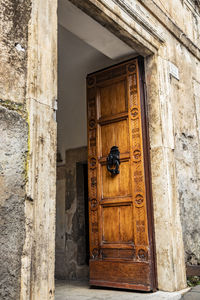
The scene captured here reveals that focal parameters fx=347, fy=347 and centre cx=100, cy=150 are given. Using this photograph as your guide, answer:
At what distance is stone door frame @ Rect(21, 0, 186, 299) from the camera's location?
2334mm

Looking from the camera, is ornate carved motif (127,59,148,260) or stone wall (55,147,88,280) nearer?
ornate carved motif (127,59,148,260)

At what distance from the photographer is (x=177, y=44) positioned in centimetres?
504

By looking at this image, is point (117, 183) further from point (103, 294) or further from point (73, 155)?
point (73, 155)

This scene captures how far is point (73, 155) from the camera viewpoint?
5.97m

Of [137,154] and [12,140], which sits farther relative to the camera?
[137,154]

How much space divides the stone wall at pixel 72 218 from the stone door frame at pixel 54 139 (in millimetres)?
1868

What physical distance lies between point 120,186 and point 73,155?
→ 1804 millimetres

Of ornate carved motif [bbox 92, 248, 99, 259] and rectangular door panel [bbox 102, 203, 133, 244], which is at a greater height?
rectangular door panel [bbox 102, 203, 133, 244]

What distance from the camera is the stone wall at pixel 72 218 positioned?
5.62 meters

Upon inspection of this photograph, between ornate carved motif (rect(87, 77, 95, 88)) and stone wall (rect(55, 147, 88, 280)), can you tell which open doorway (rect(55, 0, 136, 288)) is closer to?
stone wall (rect(55, 147, 88, 280))

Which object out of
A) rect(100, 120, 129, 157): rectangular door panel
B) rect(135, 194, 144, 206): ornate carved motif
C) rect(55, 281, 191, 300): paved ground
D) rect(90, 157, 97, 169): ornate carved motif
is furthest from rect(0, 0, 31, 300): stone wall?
rect(90, 157, 97, 169): ornate carved motif

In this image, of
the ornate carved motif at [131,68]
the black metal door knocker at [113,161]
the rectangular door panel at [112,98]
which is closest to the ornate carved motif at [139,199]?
the black metal door knocker at [113,161]

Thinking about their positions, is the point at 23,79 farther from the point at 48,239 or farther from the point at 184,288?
the point at 184,288

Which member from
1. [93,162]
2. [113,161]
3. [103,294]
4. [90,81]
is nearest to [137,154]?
[113,161]
